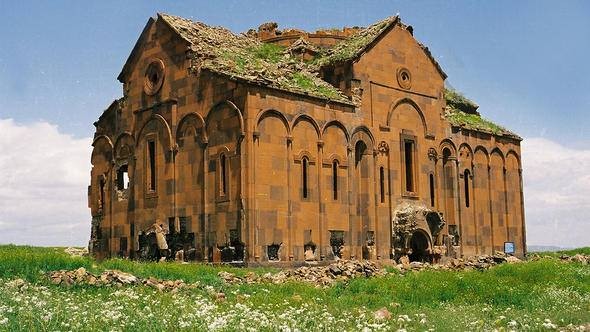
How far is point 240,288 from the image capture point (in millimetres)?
16062

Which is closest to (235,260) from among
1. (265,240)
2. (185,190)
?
(265,240)

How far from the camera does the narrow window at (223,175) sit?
23.7m

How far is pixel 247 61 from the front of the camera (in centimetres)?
2603

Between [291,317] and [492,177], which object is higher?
[492,177]

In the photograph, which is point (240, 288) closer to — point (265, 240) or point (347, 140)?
point (265, 240)

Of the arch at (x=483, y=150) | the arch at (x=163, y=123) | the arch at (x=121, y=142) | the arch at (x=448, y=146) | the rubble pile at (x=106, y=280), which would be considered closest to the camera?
the rubble pile at (x=106, y=280)

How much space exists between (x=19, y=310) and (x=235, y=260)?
1327 centimetres

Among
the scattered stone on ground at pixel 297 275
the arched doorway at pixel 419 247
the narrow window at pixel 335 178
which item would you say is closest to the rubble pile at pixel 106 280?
the scattered stone on ground at pixel 297 275

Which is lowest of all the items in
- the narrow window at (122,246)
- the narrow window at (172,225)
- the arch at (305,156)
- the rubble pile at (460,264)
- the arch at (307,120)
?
the rubble pile at (460,264)

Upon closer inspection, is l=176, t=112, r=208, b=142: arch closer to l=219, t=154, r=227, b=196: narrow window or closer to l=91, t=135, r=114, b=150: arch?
l=219, t=154, r=227, b=196: narrow window

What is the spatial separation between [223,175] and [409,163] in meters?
8.70

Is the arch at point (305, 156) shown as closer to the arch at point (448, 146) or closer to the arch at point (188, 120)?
the arch at point (188, 120)

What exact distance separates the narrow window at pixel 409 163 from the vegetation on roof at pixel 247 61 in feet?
12.6

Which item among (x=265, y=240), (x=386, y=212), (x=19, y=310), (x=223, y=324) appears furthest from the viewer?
(x=386, y=212)
